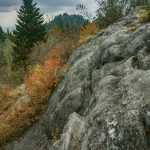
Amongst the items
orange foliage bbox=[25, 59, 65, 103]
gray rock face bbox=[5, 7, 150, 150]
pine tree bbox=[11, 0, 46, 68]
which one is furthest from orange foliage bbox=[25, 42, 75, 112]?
pine tree bbox=[11, 0, 46, 68]

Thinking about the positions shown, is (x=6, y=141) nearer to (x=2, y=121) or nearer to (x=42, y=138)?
(x=2, y=121)

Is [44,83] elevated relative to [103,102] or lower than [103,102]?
lower

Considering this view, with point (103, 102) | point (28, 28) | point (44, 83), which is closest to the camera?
point (103, 102)

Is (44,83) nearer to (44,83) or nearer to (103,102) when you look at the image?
(44,83)

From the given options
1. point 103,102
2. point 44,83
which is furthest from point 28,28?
point 103,102

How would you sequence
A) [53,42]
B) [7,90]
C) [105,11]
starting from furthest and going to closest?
[53,42] → [105,11] → [7,90]

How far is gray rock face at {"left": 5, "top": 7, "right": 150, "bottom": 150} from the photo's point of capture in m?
8.62

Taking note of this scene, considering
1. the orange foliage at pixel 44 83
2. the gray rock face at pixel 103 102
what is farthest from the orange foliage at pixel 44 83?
the gray rock face at pixel 103 102

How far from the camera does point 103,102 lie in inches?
403

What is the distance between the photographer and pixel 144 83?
970cm

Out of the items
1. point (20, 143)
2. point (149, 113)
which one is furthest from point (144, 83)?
point (20, 143)

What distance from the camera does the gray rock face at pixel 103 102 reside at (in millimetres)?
8617

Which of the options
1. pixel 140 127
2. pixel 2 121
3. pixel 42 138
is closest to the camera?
pixel 140 127

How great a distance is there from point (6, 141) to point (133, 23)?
8777 millimetres
